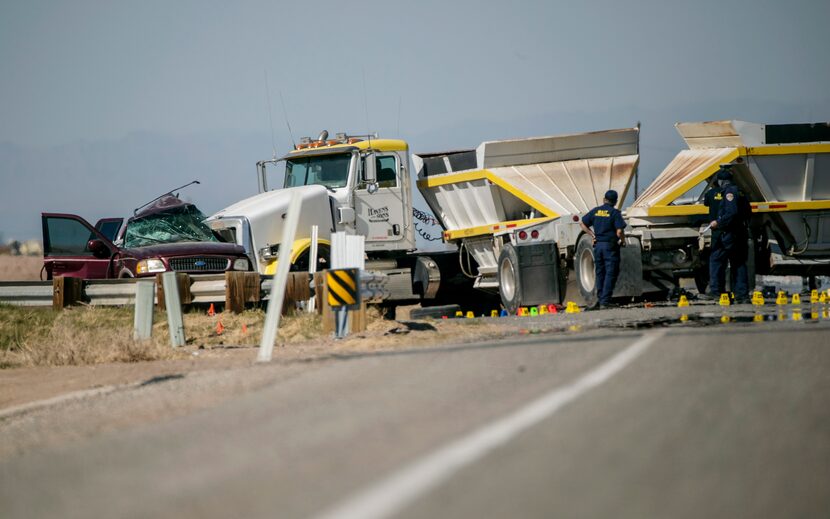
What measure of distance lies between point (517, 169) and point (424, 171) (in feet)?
8.05

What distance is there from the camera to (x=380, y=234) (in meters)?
20.5

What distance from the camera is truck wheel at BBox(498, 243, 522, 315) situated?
18641 mm

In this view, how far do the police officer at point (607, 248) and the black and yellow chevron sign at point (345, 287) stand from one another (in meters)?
5.92

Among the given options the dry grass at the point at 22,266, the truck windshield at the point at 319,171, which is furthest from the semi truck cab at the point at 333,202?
the dry grass at the point at 22,266

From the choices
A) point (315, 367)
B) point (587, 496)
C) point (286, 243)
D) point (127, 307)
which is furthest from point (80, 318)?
point (587, 496)

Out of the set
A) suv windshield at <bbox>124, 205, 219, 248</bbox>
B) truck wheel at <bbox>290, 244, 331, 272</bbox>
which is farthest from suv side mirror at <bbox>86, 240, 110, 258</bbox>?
truck wheel at <bbox>290, 244, 331, 272</bbox>

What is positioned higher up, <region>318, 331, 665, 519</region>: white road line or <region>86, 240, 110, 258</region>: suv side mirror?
<region>86, 240, 110, 258</region>: suv side mirror

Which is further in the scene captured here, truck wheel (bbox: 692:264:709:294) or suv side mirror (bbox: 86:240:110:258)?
truck wheel (bbox: 692:264:709:294)

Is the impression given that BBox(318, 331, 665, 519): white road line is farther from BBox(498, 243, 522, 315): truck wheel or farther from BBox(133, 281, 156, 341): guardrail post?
BBox(498, 243, 522, 315): truck wheel

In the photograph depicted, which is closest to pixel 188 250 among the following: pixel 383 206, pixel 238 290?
pixel 238 290

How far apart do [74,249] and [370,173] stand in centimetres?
563

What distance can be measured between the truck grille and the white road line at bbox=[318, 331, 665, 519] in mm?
11210

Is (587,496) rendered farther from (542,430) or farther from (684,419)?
(684,419)

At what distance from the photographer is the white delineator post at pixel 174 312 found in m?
13.9
